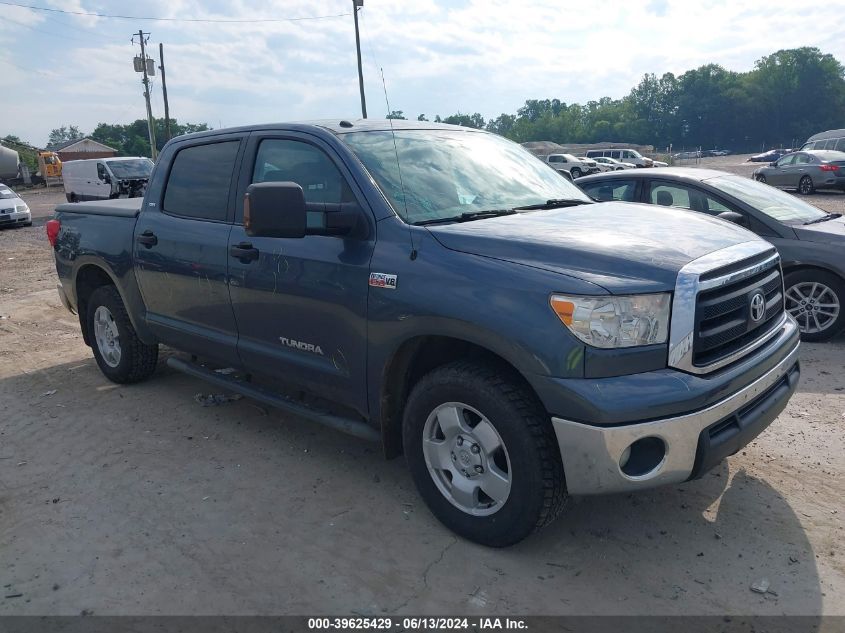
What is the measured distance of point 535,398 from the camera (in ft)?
9.65

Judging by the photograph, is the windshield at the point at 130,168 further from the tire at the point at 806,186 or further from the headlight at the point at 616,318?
the headlight at the point at 616,318

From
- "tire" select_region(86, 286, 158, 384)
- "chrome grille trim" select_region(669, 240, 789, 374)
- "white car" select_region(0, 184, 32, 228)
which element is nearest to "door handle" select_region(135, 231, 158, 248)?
"tire" select_region(86, 286, 158, 384)

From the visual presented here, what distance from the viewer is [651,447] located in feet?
9.13

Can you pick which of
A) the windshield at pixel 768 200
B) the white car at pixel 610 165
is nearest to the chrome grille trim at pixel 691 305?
the windshield at pixel 768 200

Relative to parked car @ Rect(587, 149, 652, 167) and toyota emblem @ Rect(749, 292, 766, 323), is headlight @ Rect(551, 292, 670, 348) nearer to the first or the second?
toyota emblem @ Rect(749, 292, 766, 323)

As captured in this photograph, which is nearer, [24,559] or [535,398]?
[535,398]

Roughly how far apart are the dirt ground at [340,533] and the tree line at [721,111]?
10031 centimetres

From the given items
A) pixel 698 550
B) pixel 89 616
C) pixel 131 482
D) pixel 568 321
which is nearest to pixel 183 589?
pixel 89 616

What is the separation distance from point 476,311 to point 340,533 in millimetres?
1327

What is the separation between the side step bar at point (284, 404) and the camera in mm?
3590

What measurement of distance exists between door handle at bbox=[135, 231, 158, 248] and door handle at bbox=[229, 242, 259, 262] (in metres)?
1.00

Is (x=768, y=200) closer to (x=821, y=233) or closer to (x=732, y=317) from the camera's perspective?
(x=821, y=233)

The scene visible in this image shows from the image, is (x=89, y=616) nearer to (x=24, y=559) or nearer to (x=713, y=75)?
(x=24, y=559)

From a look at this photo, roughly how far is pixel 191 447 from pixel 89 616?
66.1 inches
